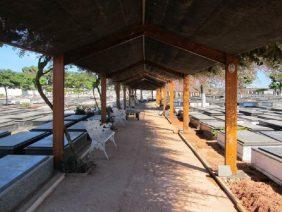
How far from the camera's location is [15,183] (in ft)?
18.7

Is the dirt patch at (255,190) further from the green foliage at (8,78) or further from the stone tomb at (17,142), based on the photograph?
the green foliage at (8,78)

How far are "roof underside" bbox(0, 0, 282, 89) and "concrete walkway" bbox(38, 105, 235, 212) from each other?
2.81 m

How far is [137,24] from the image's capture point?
8859 mm

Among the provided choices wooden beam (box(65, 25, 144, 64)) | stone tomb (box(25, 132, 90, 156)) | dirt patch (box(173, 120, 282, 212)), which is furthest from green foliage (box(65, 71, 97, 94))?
dirt patch (box(173, 120, 282, 212))

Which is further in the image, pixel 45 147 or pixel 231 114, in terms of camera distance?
pixel 45 147

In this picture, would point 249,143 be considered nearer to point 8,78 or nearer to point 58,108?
point 58,108

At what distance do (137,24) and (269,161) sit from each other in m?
4.49

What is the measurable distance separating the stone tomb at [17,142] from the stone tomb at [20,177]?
100cm

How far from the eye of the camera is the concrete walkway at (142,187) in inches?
242

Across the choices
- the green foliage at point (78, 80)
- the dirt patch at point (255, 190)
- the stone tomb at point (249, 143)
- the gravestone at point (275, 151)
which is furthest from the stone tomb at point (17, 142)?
the green foliage at point (78, 80)

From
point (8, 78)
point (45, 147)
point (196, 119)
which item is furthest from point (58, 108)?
point (8, 78)

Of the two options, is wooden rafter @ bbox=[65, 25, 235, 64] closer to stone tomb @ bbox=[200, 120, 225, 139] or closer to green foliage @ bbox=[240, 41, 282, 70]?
green foliage @ bbox=[240, 41, 282, 70]

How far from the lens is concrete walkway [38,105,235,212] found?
20.1ft

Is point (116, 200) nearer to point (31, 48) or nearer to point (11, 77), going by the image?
point (31, 48)
